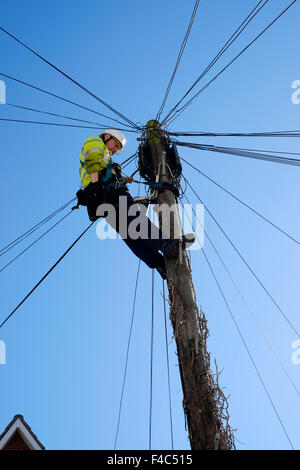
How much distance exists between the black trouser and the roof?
3.55 metres

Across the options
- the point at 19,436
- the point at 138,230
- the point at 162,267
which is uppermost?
the point at 19,436

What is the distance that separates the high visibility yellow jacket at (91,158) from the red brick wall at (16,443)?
3919 mm

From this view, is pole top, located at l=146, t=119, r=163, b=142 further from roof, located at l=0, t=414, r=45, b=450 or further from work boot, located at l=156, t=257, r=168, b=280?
roof, located at l=0, t=414, r=45, b=450

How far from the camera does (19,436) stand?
671 cm

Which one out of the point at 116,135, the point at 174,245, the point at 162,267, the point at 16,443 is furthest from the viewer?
the point at 16,443

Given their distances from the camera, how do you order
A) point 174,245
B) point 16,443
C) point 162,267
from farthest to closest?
1. point 16,443
2. point 162,267
3. point 174,245

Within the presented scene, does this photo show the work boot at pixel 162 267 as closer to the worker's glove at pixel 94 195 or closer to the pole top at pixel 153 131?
the worker's glove at pixel 94 195

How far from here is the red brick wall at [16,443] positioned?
656cm

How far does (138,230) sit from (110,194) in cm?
63

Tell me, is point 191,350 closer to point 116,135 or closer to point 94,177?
point 94,177

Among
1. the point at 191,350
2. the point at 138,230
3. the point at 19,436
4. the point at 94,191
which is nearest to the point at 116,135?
the point at 94,191
